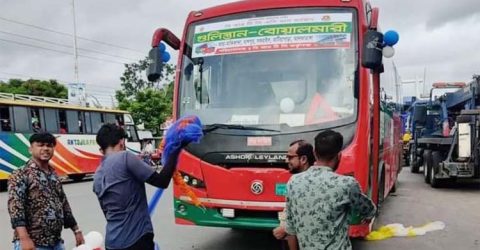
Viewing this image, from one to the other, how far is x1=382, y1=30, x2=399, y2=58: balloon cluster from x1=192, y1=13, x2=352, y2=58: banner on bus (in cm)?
39

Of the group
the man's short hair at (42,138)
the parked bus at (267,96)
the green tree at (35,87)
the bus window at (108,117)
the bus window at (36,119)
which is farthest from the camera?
the green tree at (35,87)

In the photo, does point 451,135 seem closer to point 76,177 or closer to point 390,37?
point 390,37

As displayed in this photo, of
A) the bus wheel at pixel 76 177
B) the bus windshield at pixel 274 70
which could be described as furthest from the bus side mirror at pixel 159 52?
the bus wheel at pixel 76 177

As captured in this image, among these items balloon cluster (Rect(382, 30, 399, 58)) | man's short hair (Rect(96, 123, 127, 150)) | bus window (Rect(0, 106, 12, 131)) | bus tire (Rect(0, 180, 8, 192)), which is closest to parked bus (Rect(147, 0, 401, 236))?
balloon cluster (Rect(382, 30, 399, 58))

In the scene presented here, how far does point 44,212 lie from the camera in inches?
147

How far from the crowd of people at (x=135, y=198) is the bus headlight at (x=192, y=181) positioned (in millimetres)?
1792

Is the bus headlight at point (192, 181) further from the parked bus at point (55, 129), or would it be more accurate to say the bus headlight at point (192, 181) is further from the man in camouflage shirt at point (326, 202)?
the parked bus at point (55, 129)

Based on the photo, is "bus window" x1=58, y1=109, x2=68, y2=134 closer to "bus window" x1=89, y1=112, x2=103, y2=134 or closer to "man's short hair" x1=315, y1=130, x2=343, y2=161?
"bus window" x1=89, y1=112, x2=103, y2=134

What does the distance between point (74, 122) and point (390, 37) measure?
652 inches

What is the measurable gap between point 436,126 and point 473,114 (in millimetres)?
5135

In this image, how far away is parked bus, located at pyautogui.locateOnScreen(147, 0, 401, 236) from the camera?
5395mm

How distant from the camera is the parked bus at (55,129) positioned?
1653 centimetres

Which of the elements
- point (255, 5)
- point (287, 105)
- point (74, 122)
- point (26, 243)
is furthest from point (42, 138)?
point (74, 122)

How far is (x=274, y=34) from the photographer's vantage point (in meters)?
5.87
